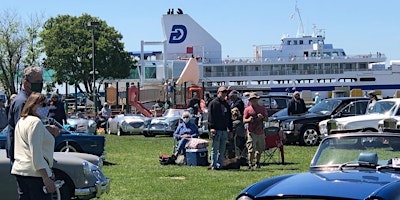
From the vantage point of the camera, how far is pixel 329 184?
6395mm

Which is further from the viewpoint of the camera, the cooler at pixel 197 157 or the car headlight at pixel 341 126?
the car headlight at pixel 341 126

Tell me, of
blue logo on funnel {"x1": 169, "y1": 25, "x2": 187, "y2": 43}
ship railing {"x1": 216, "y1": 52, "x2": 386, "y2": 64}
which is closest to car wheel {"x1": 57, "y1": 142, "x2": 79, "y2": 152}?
blue logo on funnel {"x1": 169, "y1": 25, "x2": 187, "y2": 43}

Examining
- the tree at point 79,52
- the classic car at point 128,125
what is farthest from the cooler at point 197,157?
the tree at point 79,52

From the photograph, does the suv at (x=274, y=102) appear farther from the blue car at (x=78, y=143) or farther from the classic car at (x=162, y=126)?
the blue car at (x=78, y=143)

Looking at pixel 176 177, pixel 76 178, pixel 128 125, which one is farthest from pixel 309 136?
pixel 76 178

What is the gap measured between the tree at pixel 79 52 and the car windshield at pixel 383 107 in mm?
50921

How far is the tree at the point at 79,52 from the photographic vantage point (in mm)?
69438

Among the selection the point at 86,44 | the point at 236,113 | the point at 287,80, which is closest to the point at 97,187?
the point at 236,113

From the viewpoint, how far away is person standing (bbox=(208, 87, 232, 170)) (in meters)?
14.3

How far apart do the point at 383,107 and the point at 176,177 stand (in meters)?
9.21

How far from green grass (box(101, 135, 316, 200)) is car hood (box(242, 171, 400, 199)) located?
4.04 metres

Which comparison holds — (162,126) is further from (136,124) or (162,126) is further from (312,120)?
(312,120)

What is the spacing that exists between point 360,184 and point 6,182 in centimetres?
489

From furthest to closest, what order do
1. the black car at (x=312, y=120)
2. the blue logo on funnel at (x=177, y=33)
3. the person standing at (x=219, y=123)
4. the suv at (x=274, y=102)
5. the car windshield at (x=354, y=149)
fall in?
the blue logo on funnel at (x=177, y=33)
the suv at (x=274, y=102)
the black car at (x=312, y=120)
the person standing at (x=219, y=123)
the car windshield at (x=354, y=149)
